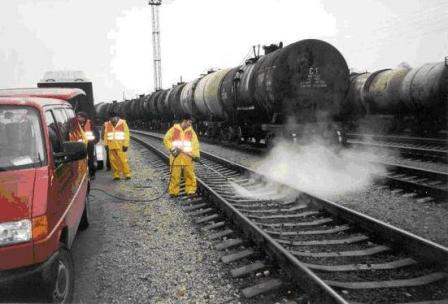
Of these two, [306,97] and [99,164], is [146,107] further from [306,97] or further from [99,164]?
[306,97]

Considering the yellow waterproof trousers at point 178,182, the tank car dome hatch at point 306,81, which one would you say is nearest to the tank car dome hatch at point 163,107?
the tank car dome hatch at point 306,81

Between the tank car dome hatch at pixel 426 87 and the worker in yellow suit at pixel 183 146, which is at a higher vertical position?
the tank car dome hatch at pixel 426 87

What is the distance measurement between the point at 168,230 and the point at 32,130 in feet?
10.0

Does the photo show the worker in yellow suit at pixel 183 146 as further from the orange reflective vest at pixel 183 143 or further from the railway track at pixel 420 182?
the railway track at pixel 420 182

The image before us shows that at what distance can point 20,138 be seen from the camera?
3945mm

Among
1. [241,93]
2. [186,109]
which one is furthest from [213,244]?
[186,109]

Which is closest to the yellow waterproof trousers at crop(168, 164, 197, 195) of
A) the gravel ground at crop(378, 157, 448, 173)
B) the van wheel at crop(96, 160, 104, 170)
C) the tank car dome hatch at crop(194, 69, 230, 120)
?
the van wheel at crop(96, 160, 104, 170)

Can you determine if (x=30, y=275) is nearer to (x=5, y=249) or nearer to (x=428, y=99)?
(x=5, y=249)

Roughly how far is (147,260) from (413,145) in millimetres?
14051

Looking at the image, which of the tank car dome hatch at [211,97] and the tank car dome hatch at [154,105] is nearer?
the tank car dome hatch at [211,97]

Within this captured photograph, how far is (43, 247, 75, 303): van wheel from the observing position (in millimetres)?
3291

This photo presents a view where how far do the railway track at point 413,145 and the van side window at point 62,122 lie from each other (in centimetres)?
1044

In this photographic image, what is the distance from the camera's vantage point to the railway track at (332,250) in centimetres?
401

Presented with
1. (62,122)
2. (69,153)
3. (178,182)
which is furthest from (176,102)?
(69,153)
